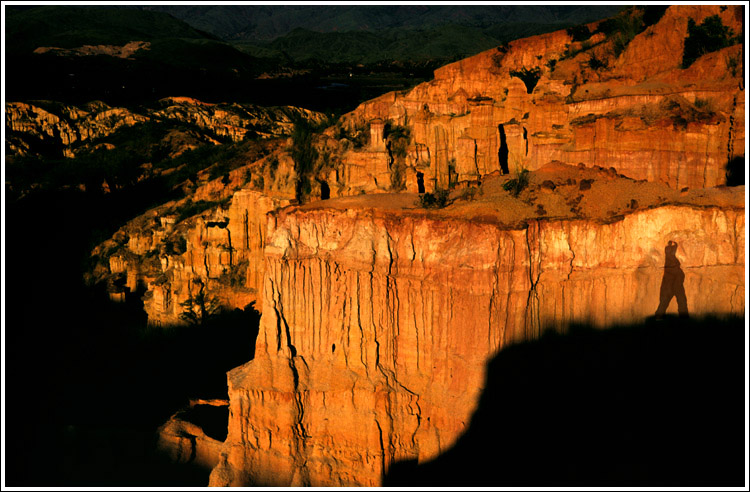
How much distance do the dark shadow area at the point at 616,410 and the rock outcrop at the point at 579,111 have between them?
5409 mm

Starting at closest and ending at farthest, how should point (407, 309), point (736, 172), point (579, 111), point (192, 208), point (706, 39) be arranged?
point (407, 309), point (736, 172), point (579, 111), point (706, 39), point (192, 208)

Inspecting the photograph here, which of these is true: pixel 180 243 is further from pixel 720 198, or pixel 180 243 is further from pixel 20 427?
pixel 720 198

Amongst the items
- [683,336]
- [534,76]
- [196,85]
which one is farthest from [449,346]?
[196,85]

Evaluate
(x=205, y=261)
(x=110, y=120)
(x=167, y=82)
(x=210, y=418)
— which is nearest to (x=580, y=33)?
(x=205, y=261)

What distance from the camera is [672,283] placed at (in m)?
13.9

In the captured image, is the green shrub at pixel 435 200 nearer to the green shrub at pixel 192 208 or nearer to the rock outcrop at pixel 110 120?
the green shrub at pixel 192 208

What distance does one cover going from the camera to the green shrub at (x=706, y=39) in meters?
22.3

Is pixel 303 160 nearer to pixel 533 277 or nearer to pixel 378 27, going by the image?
pixel 533 277

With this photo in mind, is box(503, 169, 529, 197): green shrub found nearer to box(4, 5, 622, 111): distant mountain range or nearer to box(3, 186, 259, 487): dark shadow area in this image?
box(3, 186, 259, 487): dark shadow area

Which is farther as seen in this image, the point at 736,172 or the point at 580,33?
the point at 580,33

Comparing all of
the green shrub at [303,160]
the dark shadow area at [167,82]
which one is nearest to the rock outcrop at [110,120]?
the dark shadow area at [167,82]

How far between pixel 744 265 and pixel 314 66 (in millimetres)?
82776

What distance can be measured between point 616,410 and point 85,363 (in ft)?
67.6

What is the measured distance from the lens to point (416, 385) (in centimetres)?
1586
